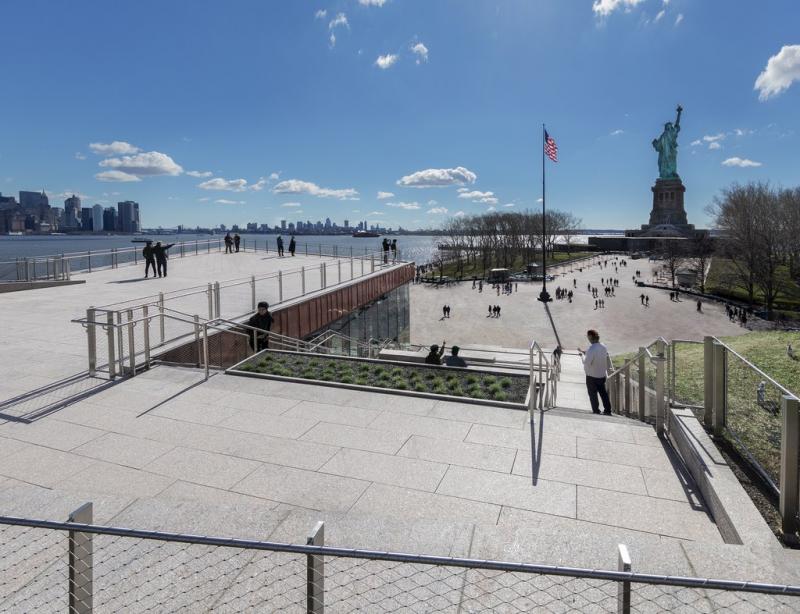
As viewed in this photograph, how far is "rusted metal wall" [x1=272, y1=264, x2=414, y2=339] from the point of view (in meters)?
14.3

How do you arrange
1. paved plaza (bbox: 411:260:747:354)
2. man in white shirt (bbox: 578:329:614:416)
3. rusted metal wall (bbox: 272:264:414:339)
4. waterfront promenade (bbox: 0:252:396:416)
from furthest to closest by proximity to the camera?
paved plaza (bbox: 411:260:747:354)
rusted metal wall (bbox: 272:264:414:339)
man in white shirt (bbox: 578:329:614:416)
waterfront promenade (bbox: 0:252:396:416)

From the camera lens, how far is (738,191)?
175 ft

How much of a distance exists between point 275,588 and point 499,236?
4261 inches

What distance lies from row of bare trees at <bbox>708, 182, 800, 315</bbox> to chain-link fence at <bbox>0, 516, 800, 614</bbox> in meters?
48.6

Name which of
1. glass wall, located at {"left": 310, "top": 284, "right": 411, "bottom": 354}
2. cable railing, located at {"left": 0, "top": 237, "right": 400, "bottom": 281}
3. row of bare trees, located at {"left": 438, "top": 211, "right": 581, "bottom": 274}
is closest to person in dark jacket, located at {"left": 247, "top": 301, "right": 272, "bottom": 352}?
glass wall, located at {"left": 310, "top": 284, "right": 411, "bottom": 354}

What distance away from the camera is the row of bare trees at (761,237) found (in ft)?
148

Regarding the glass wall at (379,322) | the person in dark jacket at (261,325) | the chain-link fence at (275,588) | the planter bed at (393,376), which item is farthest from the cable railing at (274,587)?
the glass wall at (379,322)

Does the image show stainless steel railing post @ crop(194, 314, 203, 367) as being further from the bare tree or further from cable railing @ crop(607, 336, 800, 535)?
the bare tree

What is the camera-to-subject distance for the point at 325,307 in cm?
1694

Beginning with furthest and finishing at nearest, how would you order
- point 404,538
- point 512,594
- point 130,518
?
→ 1. point 130,518
2. point 404,538
3. point 512,594

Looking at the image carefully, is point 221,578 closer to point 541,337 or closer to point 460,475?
point 460,475

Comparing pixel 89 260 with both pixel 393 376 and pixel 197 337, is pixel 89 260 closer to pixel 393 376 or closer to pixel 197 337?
pixel 197 337

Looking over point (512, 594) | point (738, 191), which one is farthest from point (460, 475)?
point (738, 191)

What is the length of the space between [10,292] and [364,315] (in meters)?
12.3
